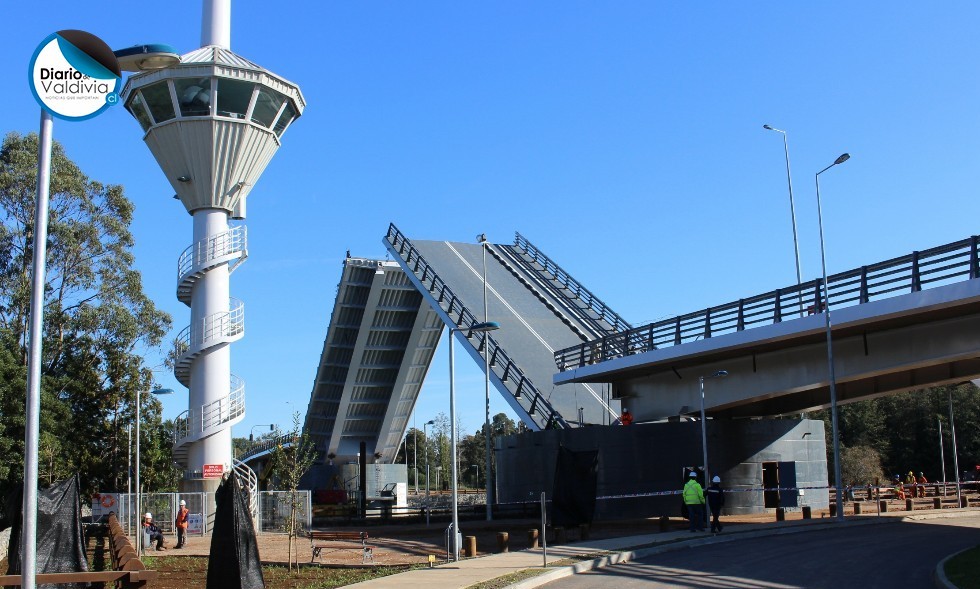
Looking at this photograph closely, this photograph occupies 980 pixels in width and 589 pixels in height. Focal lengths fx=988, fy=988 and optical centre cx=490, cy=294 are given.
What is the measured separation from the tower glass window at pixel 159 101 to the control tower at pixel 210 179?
4 centimetres

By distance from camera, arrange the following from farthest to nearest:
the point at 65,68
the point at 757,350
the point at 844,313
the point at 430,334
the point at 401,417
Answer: the point at 401,417, the point at 430,334, the point at 757,350, the point at 844,313, the point at 65,68

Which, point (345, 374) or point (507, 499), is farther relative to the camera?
point (345, 374)

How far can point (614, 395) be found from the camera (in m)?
41.1

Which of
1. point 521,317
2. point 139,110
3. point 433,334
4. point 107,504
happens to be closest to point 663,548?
point 107,504

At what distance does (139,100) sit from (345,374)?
2163cm

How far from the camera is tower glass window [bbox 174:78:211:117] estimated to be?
40594 mm

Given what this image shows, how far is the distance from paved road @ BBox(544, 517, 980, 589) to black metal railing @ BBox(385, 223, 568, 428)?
51.4 ft

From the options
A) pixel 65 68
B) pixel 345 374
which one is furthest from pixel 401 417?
pixel 65 68

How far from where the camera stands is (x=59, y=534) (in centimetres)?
1788

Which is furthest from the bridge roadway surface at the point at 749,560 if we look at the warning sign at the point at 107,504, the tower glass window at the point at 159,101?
the tower glass window at the point at 159,101

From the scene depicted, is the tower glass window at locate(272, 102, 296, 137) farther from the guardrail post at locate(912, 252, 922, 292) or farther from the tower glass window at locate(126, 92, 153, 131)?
the guardrail post at locate(912, 252, 922, 292)

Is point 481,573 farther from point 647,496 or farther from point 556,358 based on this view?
point 556,358

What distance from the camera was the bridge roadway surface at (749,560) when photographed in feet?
54.6

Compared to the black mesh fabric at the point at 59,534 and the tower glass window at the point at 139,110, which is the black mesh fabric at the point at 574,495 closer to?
the black mesh fabric at the point at 59,534
